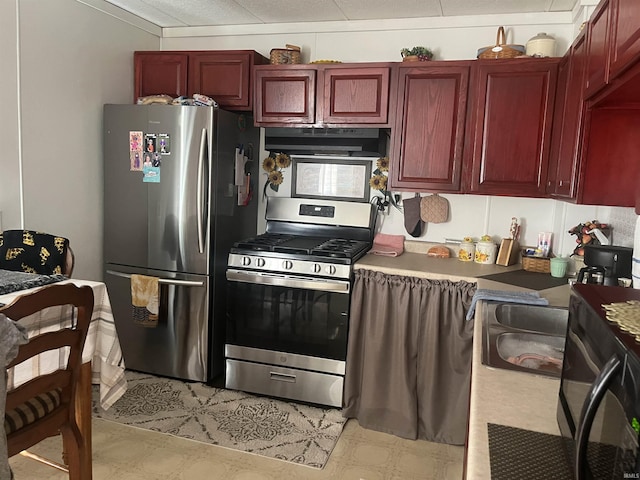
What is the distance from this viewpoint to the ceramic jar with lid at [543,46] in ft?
9.05

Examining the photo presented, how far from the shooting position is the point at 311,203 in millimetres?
3426

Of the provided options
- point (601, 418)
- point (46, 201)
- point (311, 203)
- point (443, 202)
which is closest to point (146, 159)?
point (46, 201)

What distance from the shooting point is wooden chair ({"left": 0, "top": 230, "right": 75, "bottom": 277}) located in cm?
232

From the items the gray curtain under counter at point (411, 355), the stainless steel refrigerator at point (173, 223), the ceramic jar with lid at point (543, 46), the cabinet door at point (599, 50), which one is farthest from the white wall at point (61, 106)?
the cabinet door at point (599, 50)

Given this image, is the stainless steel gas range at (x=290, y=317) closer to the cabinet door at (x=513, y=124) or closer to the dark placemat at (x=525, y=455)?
the cabinet door at (x=513, y=124)

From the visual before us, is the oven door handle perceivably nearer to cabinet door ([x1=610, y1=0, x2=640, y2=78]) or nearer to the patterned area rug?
the patterned area rug

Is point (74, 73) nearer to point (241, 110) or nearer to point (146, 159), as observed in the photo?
point (146, 159)

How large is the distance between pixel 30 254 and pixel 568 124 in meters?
2.51

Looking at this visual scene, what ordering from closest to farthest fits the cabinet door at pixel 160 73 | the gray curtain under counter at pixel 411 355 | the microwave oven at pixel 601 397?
1. the microwave oven at pixel 601 397
2. the gray curtain under counter at pixel 411 355
3. the cabinet door at pixel 160 73

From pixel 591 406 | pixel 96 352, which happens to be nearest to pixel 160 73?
pixel 96 352

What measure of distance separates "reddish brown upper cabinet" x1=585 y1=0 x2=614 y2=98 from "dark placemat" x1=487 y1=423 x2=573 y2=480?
3.25ft

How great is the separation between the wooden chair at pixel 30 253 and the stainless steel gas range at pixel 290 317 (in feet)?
3.22

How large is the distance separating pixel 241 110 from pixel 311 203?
76cm

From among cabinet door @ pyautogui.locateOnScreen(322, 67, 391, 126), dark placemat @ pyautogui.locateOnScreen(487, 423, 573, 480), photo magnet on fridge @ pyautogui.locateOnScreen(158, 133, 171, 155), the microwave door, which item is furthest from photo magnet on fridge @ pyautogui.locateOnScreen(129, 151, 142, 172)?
the microwave door
